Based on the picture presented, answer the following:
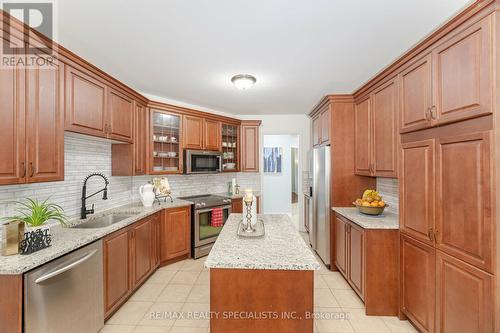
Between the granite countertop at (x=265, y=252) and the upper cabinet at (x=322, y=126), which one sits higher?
the upper cabinet at (x=322, y=126)

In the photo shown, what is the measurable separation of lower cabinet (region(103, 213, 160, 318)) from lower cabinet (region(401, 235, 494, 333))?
2.78 metres

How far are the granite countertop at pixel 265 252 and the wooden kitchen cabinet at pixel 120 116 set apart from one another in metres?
1.82

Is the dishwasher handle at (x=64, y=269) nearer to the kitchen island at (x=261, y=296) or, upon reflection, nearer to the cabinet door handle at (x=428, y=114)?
the kitchen island at (x=261, y=296)

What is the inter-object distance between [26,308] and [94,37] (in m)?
2.06

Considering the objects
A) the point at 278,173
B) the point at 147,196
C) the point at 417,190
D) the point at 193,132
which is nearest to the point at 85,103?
the point at 147,196

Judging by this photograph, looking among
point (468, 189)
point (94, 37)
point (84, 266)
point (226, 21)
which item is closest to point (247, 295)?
point (84, 266)

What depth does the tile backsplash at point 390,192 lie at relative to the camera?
280 centimetres

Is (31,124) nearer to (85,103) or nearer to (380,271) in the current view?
(85,103)

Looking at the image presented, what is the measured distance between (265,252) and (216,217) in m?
2.29

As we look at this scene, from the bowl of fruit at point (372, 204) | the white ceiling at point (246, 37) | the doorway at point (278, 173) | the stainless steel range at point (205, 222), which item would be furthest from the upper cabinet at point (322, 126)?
the doorway at point (278, 173)

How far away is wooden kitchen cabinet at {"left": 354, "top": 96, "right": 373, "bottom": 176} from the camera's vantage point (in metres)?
2.87

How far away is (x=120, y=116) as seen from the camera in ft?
Result: 9.08

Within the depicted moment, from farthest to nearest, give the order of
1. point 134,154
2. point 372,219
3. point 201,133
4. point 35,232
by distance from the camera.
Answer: point 201,133 → point 134,154 → point 372,219 → point 35,232

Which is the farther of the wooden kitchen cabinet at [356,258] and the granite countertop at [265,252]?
the wooden kitchen cabinet at [356,258]
